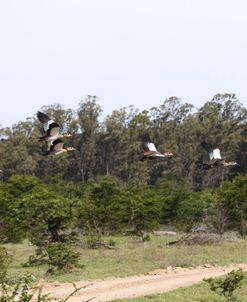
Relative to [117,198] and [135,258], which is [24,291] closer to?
[135,258]

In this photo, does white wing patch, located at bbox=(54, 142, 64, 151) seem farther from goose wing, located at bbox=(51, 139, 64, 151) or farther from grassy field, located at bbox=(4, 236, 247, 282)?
grassy field, located at bbox=(4, 236, 247, 282)

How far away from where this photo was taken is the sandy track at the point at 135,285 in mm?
13133

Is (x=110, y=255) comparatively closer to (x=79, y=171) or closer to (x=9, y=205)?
(x=9, y=205)

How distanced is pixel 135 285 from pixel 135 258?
12.8 feet

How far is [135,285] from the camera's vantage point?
14.2 m

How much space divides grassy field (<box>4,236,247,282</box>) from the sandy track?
0.51 meters

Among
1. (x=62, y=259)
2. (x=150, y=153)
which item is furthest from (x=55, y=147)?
(x=62, y=259)

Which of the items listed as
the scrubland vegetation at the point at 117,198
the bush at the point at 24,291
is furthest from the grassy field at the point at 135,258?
the bush at the point at 24,291

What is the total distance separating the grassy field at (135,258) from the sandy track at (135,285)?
507 millimetres

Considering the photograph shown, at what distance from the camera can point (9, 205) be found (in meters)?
24.1

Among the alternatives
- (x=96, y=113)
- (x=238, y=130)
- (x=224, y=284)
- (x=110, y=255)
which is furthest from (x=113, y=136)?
(x=224, y=284)

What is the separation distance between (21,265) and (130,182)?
34.7 metres

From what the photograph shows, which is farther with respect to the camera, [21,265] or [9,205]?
[9,205]

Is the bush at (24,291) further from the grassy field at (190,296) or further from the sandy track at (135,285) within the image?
the sandy track at (135,285)
